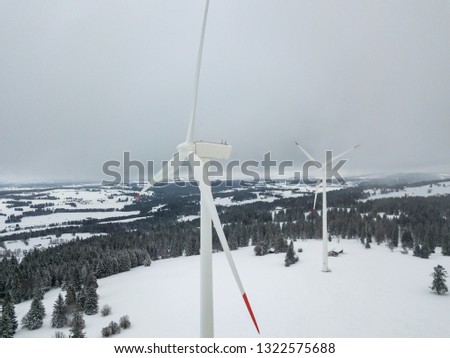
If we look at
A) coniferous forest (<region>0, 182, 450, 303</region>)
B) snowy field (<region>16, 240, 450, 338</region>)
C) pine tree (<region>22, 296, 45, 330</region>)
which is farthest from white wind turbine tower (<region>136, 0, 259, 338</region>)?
coniferous forest (<region>0, 182, 450, 303</region>)

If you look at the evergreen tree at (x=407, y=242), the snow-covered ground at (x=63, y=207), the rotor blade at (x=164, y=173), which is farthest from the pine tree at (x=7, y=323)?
the snow-covered ground at (x=63, y=207)

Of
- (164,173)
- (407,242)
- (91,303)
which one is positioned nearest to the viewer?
(164,173)

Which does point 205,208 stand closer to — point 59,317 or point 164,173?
point 164,173

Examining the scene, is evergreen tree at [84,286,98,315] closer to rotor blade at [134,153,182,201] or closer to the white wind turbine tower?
rotor blade at [134,153,182,201]

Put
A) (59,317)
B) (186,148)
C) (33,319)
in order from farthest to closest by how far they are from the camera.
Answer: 1. (33,319)
2. (59,317)
3. (186,148)

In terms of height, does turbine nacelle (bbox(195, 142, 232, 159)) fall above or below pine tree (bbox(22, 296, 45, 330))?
above

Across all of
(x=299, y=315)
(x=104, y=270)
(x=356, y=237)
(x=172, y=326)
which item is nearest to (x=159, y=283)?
(x=172, y=326)

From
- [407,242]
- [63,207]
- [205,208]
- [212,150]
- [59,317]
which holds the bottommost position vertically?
[63,207]

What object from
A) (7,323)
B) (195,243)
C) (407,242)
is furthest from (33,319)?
(407,242)
